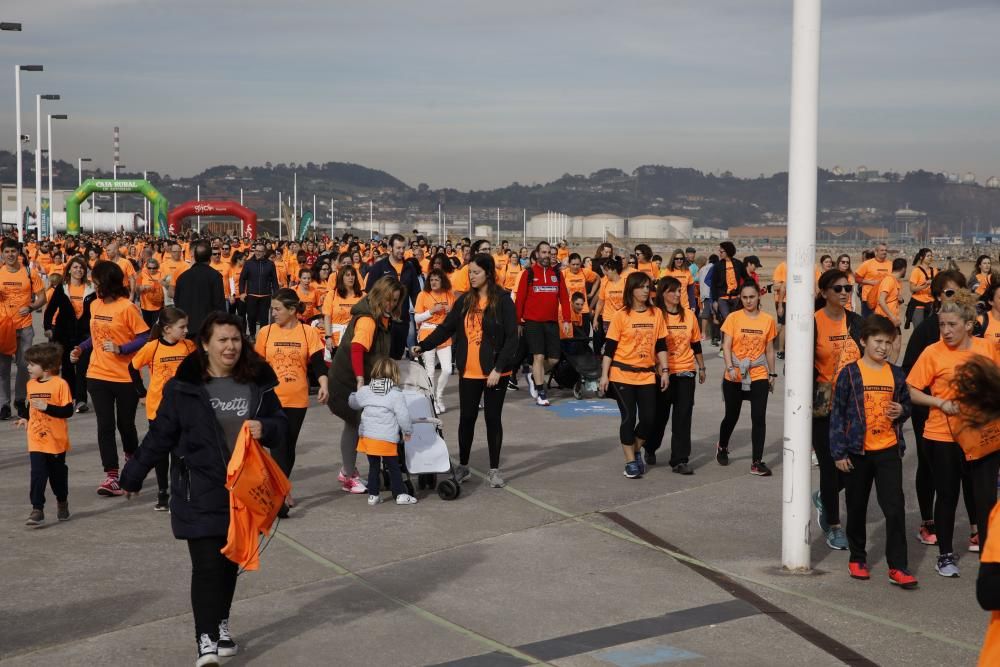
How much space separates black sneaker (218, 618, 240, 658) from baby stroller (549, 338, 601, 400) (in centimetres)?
957

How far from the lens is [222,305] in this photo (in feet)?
42.6

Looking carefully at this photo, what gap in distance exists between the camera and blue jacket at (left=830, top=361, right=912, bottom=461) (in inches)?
280

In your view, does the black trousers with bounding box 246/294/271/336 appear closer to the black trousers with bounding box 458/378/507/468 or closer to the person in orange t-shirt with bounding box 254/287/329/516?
the black trousers with bounding box 458/378/507/468

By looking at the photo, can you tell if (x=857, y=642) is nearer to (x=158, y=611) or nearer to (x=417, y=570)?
(x=417, y=570)

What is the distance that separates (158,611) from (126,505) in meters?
2.72

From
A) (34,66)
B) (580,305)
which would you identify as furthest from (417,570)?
(34,66)

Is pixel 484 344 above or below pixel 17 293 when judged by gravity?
below

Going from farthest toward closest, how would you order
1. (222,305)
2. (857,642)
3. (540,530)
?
(222,305) < (540,530) < (857,642)

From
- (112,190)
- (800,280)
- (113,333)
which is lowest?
(113,333)

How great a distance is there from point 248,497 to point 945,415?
13.2ft

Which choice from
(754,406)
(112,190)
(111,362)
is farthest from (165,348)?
(112,190)

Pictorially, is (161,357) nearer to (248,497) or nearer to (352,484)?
(352,484)

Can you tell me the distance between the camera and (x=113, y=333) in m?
9.44

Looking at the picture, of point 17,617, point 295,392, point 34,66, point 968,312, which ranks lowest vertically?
point 17,617
